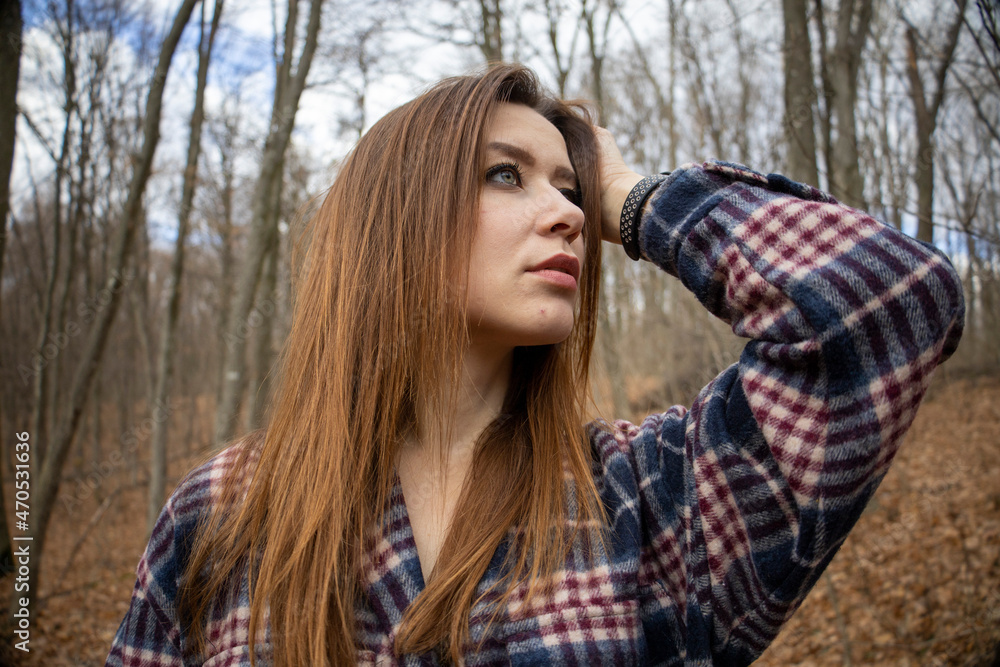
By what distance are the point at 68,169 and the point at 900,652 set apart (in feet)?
29.6

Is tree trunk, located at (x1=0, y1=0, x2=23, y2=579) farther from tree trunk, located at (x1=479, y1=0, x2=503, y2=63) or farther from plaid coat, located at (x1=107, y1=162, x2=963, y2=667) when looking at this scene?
tree trunk, located at (x1=479, y1=0, x2=503, y2=63)

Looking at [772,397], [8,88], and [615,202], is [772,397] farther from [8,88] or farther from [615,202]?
[8,88]

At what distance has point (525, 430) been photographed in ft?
4.58

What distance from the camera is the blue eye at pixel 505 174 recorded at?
132 cm

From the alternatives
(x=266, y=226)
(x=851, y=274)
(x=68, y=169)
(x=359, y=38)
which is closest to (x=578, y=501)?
(x=851, y=274)

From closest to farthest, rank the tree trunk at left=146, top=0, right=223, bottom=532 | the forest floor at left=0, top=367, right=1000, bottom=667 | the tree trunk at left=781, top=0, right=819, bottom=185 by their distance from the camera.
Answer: the tree trunk at left=781, top=0, right=819, bottom=185
the forest floor at left=0, top=367, right=1000, bottom=667
the tree trunk at left=146, top=0, right=223, bottom=532

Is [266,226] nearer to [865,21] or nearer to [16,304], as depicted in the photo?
[865,21]

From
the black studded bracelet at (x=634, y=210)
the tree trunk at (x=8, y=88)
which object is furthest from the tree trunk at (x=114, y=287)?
the black studded bracelet at (x=634, y=210)

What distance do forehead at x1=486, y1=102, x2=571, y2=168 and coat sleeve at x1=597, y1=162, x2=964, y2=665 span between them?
0.35 meters

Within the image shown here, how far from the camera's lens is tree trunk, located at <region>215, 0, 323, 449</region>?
15.3 ft

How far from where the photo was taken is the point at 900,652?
3465 mm

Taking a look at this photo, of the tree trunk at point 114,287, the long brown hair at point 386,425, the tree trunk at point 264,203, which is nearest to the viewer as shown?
the long brown hair at point 386,425

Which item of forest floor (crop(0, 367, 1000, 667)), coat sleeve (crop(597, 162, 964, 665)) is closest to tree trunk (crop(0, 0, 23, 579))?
forest floor (crop(0, 367, 1000, 667))

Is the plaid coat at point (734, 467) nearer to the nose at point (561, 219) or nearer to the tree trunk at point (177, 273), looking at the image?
the nose at point (561, 219)
